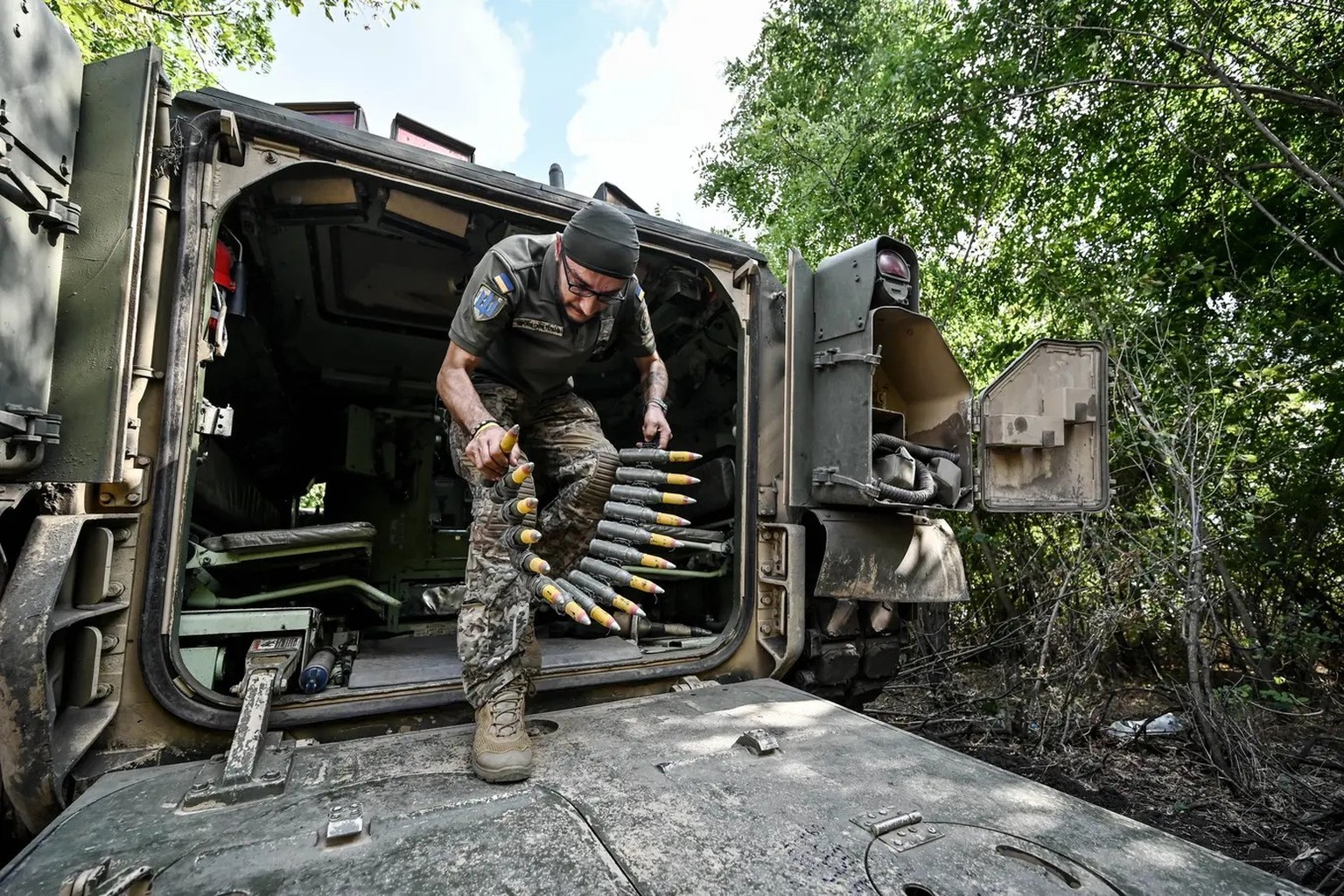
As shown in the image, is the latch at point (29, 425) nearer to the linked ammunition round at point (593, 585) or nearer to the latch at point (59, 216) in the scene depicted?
the latch at point (59, 216)

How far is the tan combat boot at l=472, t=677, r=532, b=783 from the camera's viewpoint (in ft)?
5.24

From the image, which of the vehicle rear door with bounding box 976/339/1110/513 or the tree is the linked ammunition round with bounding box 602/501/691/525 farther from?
the tree

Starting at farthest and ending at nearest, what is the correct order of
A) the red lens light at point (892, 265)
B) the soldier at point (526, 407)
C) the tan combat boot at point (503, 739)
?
the red lens light at point (892, 265), the soldier at point (526, 407), the tan combat boot at point (503, 739)

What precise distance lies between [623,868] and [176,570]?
1.48m

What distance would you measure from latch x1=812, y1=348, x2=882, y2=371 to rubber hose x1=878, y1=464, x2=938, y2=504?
460 millimetres

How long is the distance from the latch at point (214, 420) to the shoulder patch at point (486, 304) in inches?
30.8

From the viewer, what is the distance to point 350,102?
2.23 metres

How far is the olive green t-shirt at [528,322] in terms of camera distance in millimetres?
2035

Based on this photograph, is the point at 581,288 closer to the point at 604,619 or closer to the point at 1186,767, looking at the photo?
the point at 604,619

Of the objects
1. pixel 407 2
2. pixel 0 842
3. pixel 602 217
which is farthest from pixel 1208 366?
pixel 407 2

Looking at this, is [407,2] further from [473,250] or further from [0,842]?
[0,842]

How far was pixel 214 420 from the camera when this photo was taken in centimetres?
198

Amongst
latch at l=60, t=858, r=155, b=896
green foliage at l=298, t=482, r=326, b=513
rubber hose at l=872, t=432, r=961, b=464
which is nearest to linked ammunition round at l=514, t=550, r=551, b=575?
latch at l=60, t=858, r=155, b=896

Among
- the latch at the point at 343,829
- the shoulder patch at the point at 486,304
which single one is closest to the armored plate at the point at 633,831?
the latch at the point at 343,829
